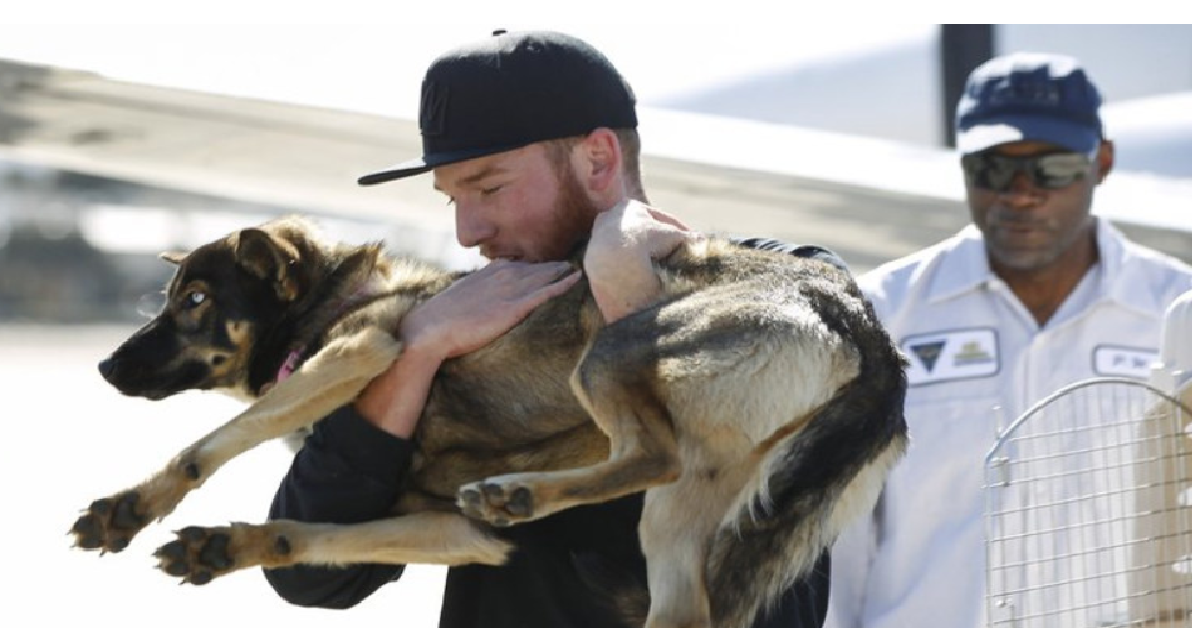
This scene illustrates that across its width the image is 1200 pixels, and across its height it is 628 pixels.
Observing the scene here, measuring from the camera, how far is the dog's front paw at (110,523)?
7.57ft

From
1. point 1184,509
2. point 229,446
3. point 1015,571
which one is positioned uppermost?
point 229,446

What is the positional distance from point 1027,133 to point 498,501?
2.37 metres

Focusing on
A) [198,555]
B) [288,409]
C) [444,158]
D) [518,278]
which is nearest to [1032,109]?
[518,278]

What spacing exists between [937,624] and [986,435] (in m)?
0.44

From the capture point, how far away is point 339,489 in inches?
96.8

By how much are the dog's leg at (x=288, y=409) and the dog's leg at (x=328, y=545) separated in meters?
0.10

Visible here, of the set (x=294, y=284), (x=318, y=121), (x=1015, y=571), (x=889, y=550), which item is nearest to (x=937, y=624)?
(x=889, y=550)

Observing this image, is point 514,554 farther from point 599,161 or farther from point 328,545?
point 599,161

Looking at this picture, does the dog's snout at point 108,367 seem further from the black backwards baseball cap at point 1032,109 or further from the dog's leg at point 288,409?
the black backwards baseball cap at point 1032,109

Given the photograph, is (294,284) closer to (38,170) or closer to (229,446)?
(229,446)

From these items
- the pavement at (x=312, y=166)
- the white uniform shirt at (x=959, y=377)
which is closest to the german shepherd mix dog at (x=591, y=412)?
the white uniform shirt at (x=959, y=377)

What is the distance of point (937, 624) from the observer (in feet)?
11.7

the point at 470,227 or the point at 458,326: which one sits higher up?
the point at 470,227

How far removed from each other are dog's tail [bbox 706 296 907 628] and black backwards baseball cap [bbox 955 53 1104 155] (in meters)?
1.98
